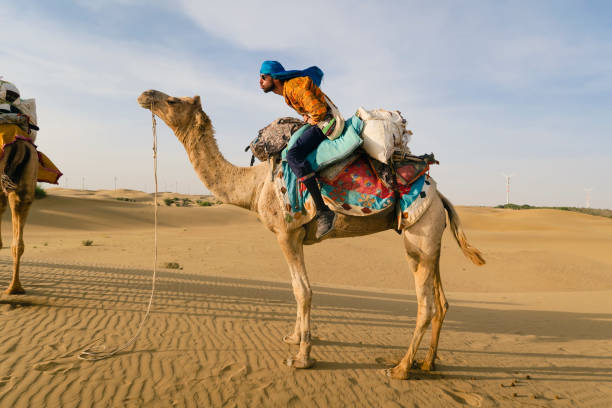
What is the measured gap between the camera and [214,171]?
4879 mm

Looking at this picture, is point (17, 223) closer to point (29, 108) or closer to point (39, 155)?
point (39, 155)

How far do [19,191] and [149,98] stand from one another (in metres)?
3.74

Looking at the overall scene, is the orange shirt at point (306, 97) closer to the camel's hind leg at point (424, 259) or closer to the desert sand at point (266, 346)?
the camel's hind leg at point (424, 259)

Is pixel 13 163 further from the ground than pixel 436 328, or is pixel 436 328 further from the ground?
pixel 13 163

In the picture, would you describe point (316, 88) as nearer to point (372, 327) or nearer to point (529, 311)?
point (372, 327)

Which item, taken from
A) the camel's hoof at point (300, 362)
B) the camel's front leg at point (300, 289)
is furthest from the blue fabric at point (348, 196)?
the camel's hoof at point (300, 362)

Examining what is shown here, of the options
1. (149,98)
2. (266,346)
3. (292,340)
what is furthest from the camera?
(292,340)

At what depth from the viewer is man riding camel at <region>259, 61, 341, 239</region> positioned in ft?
14.0

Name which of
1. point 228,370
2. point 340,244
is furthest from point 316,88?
point 340,244

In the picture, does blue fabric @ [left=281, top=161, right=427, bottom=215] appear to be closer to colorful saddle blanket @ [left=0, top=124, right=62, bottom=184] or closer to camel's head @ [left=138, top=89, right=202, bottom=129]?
camel's head @ [left=138, top=89, right=202, bottom=129]

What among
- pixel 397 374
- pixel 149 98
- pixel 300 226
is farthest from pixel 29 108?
pixel 397 374

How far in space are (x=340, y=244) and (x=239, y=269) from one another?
8603 mm

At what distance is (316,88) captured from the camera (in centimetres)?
448

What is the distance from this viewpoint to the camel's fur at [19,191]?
21.5ft
